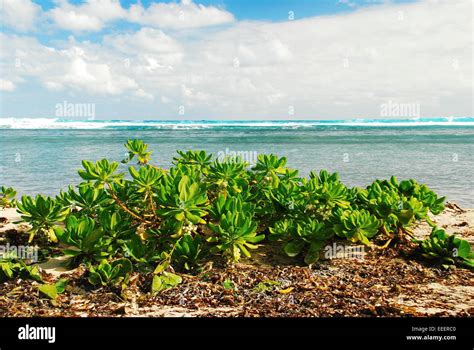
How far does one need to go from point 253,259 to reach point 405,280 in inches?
37.5

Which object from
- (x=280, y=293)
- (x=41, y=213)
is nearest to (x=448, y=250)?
(x=280, y=293)

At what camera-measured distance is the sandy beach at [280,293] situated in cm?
240

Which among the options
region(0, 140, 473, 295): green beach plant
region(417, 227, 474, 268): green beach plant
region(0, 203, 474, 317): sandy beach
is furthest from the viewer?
region(417, 227, 474, 268): green beach plant

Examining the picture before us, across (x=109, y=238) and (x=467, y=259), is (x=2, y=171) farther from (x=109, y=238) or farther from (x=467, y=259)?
(x=467, y=259)

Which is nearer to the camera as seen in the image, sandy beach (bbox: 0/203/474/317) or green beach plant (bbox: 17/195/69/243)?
sandy beach (bbox: 0/203/474/317)

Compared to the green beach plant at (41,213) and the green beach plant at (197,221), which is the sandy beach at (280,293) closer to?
the green beach plant at (197,221)

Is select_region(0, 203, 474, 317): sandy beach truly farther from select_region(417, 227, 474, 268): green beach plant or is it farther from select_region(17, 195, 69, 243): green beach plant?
select_region(17, 195, 69, 243): green beach plant

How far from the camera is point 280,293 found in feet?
8.55

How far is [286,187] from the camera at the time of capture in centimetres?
323

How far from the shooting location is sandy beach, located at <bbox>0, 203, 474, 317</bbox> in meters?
2.40

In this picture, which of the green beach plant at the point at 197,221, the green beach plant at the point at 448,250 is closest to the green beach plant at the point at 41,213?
the green beach plant at the point at 197,221

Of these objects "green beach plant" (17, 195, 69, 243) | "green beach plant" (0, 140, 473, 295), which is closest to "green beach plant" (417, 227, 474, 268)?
"green beach plant" (0, 140, 473, 295)

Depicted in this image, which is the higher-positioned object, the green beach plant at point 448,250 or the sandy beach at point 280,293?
the green beach plant at point 448,250
